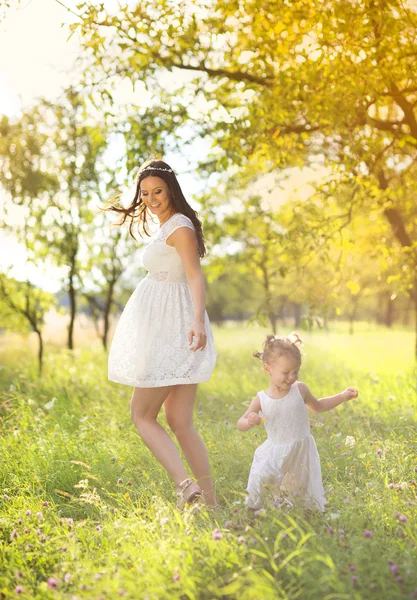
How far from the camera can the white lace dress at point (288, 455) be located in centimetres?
440

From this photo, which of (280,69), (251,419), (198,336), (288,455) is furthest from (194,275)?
(280,69)

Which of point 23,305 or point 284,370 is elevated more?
point 23,305

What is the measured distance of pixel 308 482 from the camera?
4441 millimetres

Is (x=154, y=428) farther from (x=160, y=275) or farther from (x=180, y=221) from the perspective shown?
(x=180, y=221)

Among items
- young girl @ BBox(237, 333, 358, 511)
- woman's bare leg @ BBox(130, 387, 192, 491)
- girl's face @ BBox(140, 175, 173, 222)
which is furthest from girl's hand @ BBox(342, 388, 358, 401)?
girl's face @ BBox(140, 175, 173, 222)

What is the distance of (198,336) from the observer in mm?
4375

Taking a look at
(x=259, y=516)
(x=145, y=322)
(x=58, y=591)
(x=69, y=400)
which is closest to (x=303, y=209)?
(x=69, y=400)

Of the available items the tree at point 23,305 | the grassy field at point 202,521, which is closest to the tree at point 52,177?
the tree at point 23,305

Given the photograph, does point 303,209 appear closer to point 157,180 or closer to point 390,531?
point 157,180

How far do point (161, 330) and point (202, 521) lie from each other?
129cm

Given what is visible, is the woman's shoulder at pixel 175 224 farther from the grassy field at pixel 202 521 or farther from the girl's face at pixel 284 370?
the grassy field at pixel 202 521

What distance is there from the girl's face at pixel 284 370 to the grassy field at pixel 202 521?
0.80 meters

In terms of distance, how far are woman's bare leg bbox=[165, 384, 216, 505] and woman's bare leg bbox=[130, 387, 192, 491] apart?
0.07 m

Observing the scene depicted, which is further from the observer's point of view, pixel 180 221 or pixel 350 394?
pixel 180 221
